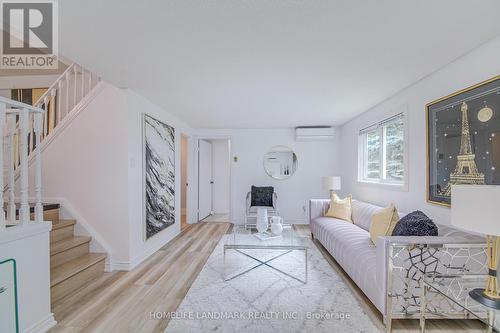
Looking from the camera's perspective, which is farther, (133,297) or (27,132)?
(133,297)

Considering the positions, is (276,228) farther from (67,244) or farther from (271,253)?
(67,244)

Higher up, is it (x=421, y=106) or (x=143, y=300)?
(x=421, y=106)

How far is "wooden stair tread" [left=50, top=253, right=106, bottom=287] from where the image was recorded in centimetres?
238

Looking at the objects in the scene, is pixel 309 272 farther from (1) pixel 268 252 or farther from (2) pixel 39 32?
(2) pixel 39 32

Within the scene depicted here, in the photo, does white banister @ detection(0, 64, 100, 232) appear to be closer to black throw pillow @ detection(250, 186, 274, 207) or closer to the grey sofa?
the grey sofa

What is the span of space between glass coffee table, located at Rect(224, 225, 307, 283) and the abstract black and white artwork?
4.16 feet

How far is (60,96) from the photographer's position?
11.0ft

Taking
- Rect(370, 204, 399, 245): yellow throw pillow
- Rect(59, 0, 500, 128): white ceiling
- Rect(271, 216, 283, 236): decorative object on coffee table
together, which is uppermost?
Rect(59, 0, 500, 128): white ceiling

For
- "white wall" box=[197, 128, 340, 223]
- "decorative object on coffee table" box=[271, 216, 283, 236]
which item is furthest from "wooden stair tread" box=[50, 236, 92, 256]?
"white wall" box=[197, 128, 340, 223]

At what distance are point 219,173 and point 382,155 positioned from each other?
4.02m

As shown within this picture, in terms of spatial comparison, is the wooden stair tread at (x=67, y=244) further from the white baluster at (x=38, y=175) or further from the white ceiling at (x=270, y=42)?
the white ceiling at (x=270, y=42)

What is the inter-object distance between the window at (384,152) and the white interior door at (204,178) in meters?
3.47

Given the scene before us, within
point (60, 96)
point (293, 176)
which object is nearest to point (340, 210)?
point (293, 176)

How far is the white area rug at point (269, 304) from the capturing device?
6.08 feet
